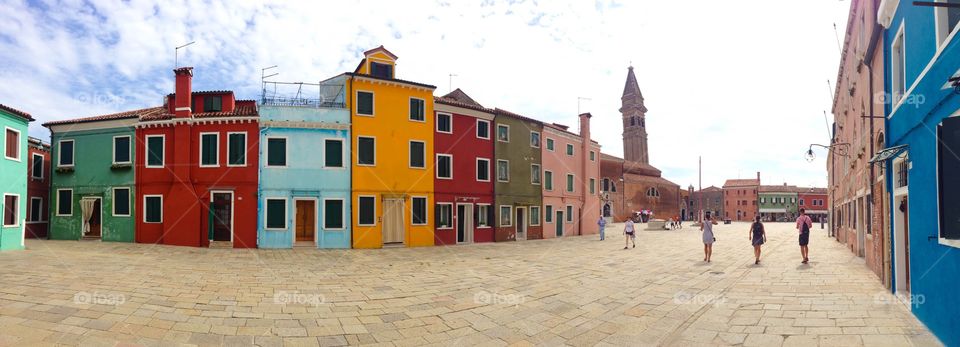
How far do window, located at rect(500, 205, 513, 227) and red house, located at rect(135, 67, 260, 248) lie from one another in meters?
11.8

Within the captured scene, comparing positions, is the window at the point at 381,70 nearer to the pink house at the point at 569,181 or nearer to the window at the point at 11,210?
the pink house at the point at 569,181

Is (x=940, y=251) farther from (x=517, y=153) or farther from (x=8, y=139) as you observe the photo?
(x=8, y=139)

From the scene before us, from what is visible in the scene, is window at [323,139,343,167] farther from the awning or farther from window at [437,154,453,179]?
the awning

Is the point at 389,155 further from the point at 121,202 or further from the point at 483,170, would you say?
the point at 121,202

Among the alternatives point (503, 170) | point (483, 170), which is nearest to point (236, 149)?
point (483, 170)

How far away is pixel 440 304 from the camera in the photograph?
8.20 m

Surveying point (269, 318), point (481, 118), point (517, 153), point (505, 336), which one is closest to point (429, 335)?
point (505, 336)

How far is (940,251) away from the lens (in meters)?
5.74

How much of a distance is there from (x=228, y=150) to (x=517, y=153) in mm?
14117

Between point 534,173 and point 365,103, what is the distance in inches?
433

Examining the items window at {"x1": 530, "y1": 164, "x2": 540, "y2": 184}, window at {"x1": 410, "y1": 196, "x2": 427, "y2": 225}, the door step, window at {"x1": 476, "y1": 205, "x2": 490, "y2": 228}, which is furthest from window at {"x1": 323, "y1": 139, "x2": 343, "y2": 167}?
window at {"x1": 530, "y1": 164, "x2": 540, "y2": 184}

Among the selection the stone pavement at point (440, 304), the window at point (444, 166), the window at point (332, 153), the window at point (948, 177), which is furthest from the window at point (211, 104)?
the window at point (948, 177)

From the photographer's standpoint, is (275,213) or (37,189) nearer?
(275,213)

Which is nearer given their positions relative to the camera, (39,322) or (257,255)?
(39,322)
